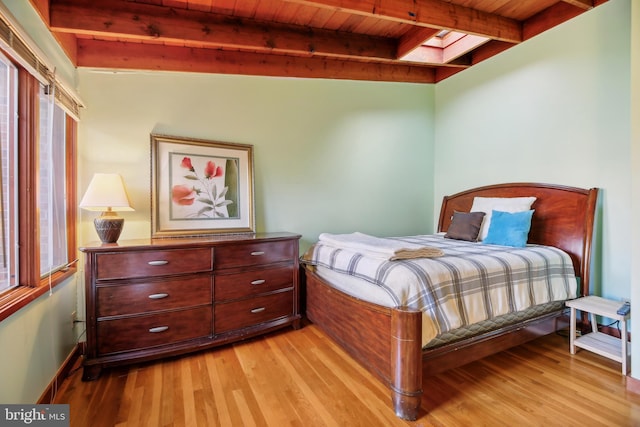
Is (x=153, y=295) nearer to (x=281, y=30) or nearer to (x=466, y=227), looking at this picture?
(x=281, y=30)

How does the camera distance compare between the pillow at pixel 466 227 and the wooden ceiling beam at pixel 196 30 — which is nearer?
the wooden ceiling beam at pixel 196 30

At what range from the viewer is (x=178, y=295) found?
215 cm

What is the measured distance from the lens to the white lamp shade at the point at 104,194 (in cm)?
205

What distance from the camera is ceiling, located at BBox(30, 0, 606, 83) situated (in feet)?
7.33

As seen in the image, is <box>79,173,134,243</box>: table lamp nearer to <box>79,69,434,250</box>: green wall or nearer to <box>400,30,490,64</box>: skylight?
<box>79,69,434,250</box>: green wall

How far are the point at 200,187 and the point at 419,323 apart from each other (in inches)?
83.1

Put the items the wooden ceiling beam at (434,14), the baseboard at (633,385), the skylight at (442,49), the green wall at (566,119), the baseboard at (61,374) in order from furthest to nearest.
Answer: the skylight at (442,49) → the green wall at (566,119) → the wooden ceiling beam at (434,14) → the baseboard at (633,385) → the baseboard at (61,374)

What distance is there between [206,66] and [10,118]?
1616 mm

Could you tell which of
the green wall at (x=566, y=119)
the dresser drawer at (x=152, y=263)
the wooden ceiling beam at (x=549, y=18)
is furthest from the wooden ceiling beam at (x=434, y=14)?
the dresser drawer at (x=152, y=263)

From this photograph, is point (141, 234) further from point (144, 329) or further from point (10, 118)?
point (10, 118)

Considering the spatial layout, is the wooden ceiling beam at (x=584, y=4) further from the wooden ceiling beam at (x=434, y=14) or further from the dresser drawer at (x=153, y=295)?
the dresser drawer at (x=153, y=295)

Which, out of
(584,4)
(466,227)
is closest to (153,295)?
(466,227)

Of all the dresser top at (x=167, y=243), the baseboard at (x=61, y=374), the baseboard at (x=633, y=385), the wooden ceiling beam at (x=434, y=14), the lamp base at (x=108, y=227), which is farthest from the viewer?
the wooden ceiling beam at (x=434, y=14)

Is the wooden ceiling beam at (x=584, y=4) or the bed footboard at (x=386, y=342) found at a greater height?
the wooden ceiling beam at (x=584, y=4)
